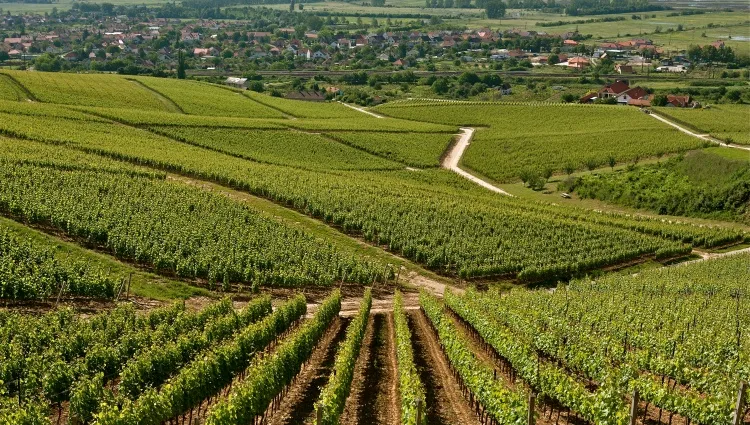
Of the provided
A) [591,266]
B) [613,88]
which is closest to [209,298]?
[591,266]

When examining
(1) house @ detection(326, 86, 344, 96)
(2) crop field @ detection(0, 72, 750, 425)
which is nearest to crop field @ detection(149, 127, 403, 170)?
(2) crop field @ detection(0, 72, 750, 425)

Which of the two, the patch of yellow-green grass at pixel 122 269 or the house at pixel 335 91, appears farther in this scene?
the house at pixel 335 91

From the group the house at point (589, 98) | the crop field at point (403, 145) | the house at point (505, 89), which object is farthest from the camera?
the house at point (505, 89)

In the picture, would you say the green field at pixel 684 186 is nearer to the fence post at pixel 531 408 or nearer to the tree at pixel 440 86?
the fence post at pixel 531 408

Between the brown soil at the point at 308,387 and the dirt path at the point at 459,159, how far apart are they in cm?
6333

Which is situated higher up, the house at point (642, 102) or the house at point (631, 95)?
the house at point (631, 95)

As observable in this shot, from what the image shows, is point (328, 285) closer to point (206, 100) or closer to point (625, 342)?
point (625, 342)

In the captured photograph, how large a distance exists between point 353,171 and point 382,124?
106 feet

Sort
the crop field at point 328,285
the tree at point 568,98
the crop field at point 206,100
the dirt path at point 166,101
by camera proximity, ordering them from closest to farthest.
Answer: the crop field at point 328,285 → the dirt path at point 166,101 → the crop field at point 206,100 → the tree at point 568,98

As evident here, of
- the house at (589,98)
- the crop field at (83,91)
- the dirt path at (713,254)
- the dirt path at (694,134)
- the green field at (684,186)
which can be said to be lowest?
the dirt path at (713,254)

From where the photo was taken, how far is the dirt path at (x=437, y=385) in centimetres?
2909

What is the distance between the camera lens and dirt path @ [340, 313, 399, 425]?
2920cm

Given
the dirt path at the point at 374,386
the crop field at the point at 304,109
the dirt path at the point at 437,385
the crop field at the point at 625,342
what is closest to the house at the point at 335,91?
the crop field at the point at 304,109

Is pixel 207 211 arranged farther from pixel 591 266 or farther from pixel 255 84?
pixel 255 84
